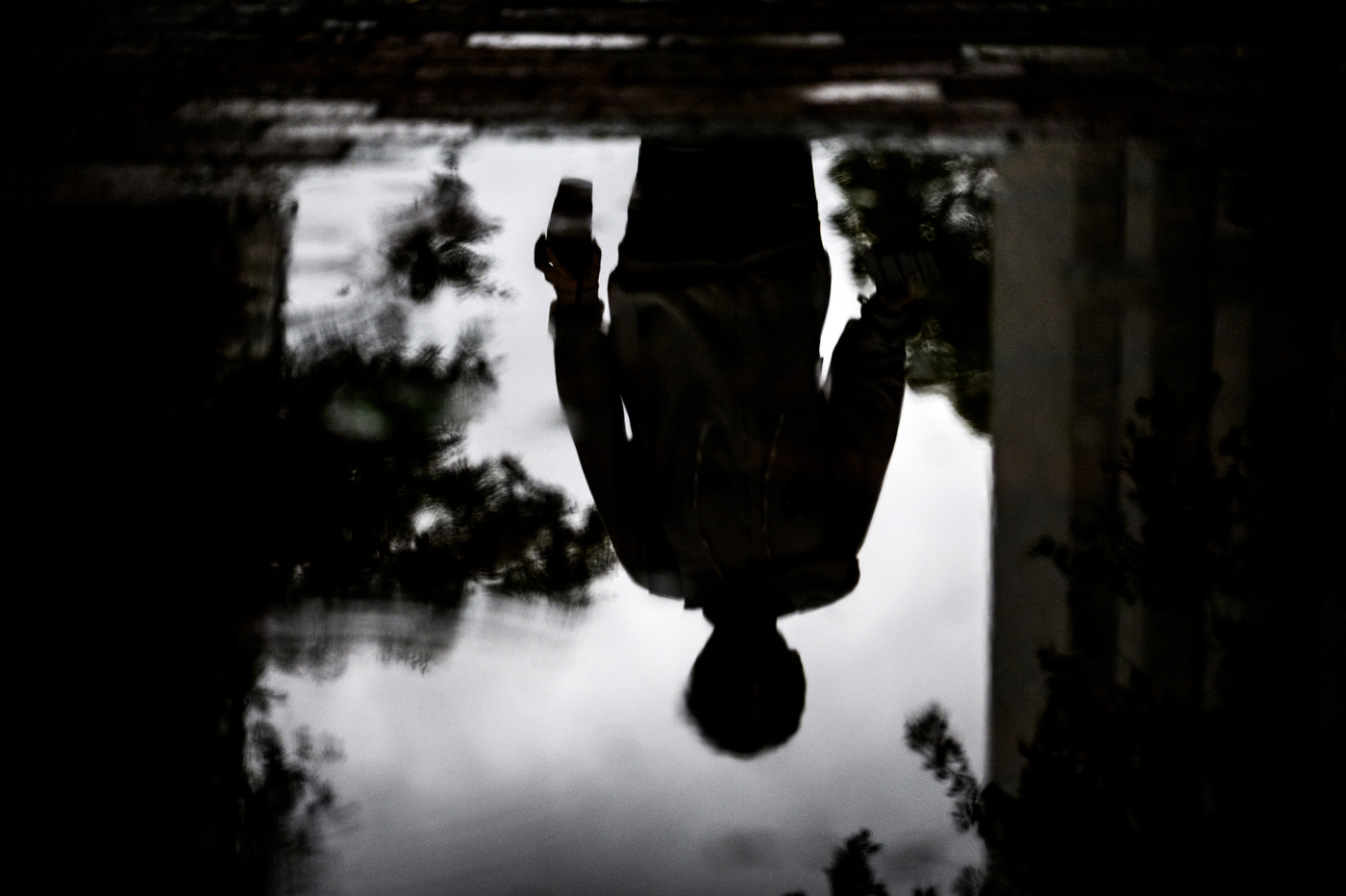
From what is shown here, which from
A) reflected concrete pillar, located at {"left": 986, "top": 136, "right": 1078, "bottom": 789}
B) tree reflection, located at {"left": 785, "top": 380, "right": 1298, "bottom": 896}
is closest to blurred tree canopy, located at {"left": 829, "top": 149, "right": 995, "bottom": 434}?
reflected concrete pillar, located at {"left": 986, "top": 136, "right": 1078, "bottom": 789}

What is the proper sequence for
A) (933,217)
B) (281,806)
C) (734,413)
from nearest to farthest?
1. (281,806)
2. (734,413)
3. (933,217)

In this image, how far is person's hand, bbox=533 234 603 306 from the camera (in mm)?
1985

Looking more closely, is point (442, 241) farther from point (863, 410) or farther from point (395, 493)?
point (863, 410)

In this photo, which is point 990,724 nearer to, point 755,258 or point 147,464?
point 755,258

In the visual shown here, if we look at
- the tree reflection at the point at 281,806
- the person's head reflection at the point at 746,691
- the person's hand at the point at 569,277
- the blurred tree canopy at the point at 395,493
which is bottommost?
the tree reflection at the point at 281,806

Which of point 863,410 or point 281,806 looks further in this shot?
point 863,410

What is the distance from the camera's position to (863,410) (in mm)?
1874

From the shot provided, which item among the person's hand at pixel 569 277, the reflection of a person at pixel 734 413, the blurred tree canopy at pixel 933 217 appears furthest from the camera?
the blurred tree canopy at pixel 933 217

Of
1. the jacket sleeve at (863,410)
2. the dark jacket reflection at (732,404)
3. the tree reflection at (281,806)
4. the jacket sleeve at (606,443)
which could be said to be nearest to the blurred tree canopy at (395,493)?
the jacket sleeve at (606,443)

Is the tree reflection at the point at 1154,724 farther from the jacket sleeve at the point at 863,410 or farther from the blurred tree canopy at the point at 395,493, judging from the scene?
the blurred tree canopy at the point at 395,493

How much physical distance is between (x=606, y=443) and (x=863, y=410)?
548 mm

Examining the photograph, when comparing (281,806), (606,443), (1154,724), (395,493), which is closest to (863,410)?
(606,443)

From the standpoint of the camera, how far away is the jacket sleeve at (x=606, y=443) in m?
1.78

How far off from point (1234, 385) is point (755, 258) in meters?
1.06
